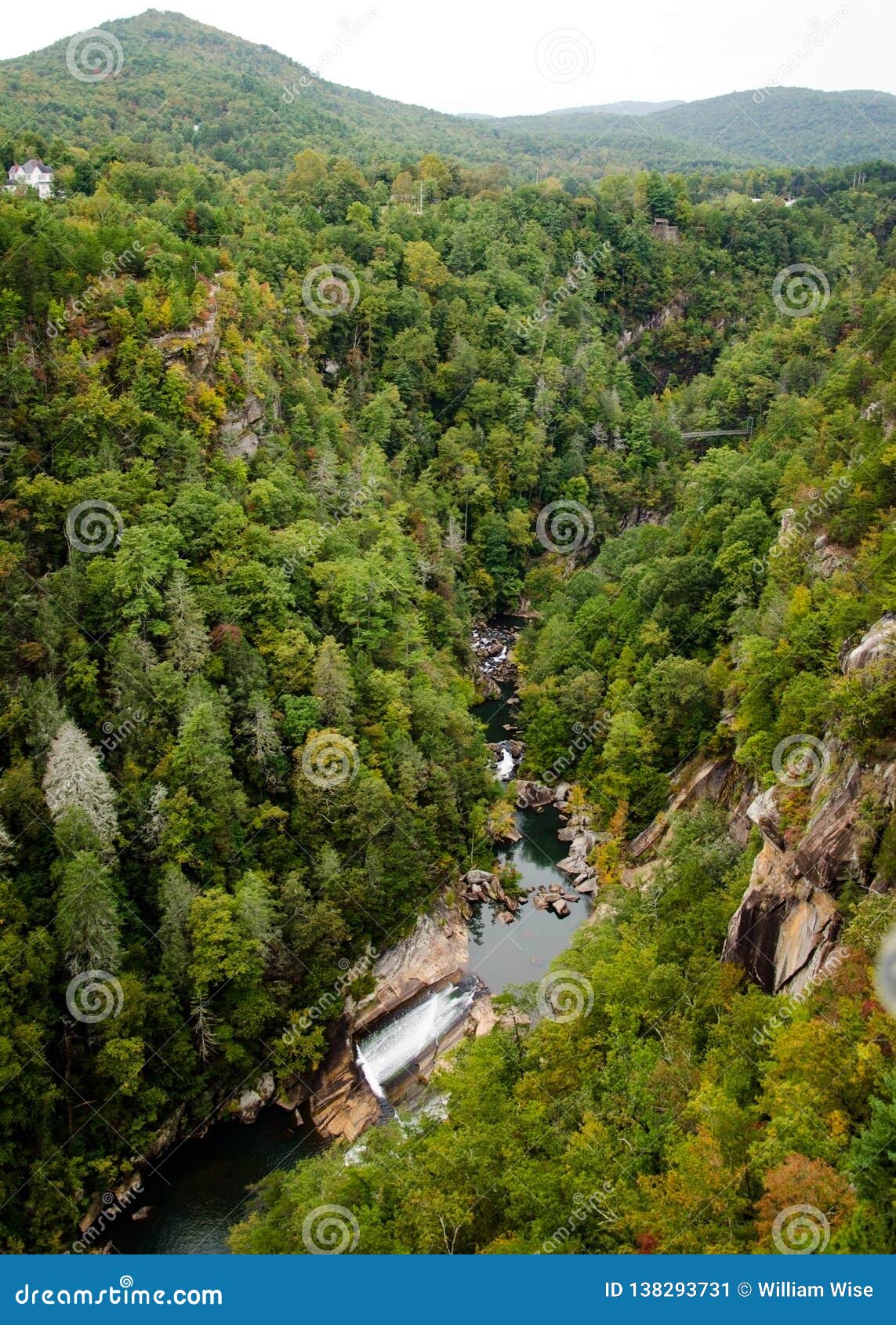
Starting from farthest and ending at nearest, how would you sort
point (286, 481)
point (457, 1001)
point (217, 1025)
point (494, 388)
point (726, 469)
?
point (494, 388) < point (726, 469) < point (286, 481) < point (457, 1001) < point (217, 1025)

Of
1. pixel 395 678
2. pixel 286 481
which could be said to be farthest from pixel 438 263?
pixel 395 678

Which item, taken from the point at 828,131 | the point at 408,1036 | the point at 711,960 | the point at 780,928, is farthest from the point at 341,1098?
the point at 828,131

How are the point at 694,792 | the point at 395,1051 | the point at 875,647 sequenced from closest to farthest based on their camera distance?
the point at 875,647
the point at 395,1051
the point at 694,792

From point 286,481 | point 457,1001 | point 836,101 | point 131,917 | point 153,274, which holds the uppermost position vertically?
point 836,101

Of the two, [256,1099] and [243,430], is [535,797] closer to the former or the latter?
[256,1099]

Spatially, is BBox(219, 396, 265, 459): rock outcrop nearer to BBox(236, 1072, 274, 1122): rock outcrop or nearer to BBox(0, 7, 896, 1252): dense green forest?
BBox(0, 7, 896, 1252): dense green forest

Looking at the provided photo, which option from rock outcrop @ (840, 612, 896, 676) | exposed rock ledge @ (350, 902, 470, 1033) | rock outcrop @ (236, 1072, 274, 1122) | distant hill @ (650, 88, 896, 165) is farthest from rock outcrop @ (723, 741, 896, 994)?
distant hill @ (650, 88, 896, 165)

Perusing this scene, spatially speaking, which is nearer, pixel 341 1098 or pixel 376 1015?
pixel 341 1098

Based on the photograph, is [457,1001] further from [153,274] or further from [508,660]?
[153,274]
